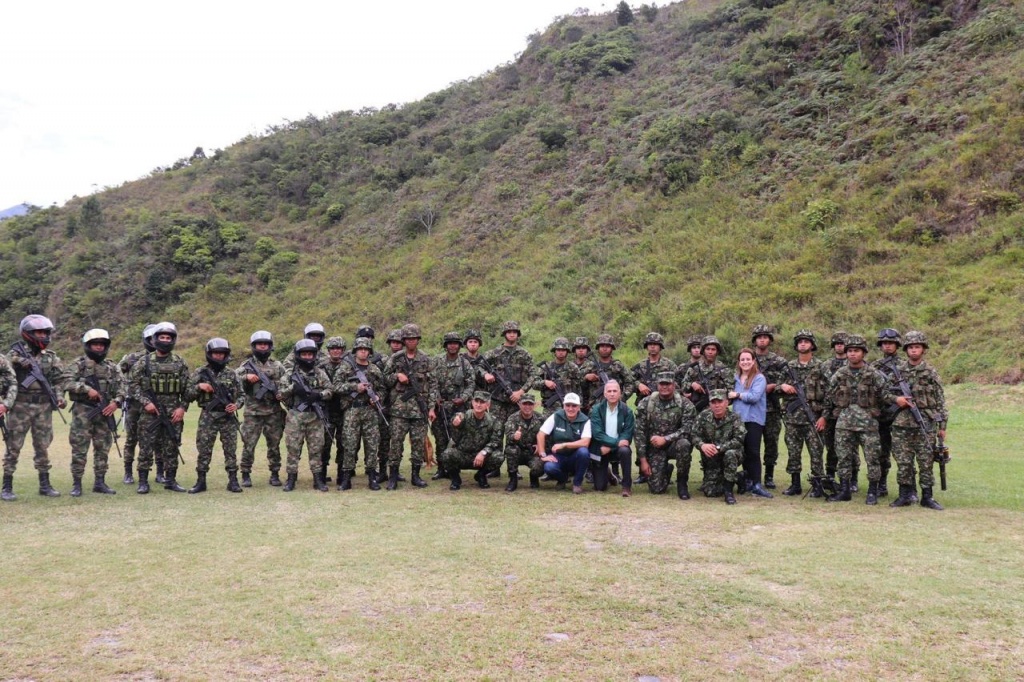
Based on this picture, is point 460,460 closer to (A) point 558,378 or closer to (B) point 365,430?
(B) point 365,430

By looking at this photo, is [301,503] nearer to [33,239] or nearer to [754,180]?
[754,180]

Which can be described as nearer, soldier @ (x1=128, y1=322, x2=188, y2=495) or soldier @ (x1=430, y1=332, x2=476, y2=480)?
soldier @ (x1=128, y1=322, x2=188, y2=495)

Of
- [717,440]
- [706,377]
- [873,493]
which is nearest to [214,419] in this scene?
[717,440]

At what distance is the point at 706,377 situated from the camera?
9500mm

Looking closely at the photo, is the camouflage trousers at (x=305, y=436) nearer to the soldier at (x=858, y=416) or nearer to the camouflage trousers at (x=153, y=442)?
the camouflage trousers at (x=153, y=442)

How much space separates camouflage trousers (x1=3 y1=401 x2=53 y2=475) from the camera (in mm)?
8406

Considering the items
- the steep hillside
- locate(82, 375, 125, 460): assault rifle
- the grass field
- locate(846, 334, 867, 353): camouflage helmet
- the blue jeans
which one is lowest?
the grass field

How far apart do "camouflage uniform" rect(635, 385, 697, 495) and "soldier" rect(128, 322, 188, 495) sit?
19.3ft

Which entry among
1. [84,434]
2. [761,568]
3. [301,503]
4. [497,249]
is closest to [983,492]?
[761,568]

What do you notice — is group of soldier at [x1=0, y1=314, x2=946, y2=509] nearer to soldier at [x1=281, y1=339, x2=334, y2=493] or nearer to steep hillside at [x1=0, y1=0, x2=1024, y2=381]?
soldier at [x1=281, y1=339, x2=334, y2=493]

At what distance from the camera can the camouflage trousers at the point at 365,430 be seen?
9.26 metres

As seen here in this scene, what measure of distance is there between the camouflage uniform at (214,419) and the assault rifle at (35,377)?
1.52 metres

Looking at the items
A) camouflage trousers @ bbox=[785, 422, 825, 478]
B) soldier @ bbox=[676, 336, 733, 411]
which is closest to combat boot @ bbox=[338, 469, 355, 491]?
soldier @ bbox=[676, 336, 733, 411]

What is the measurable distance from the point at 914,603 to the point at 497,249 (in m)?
28.7
